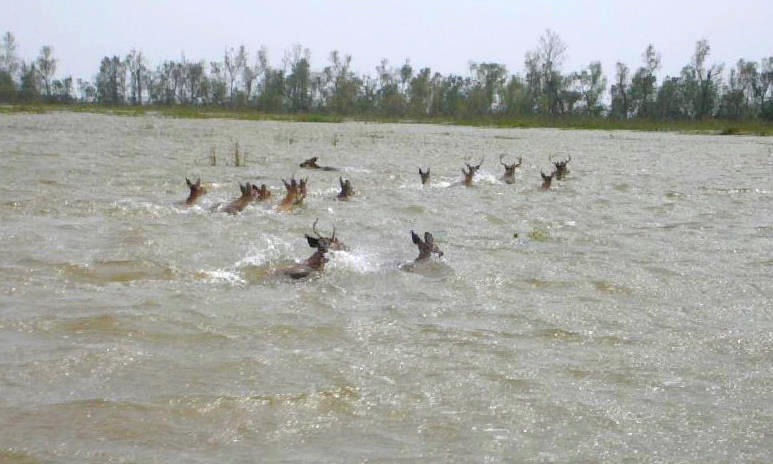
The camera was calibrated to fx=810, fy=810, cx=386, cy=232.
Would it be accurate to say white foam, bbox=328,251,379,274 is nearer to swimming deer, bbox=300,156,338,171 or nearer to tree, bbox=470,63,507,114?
swimming deer, bbox=300,156,338,171

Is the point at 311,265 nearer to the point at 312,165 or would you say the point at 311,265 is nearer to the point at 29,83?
the point at 312,165

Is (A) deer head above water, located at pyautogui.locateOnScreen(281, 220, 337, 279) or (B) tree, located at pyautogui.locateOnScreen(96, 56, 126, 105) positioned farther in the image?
(B) tree, located at pyautogui.locateOnScreen(96, 56, 126, 105)

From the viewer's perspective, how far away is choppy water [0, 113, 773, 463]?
4227 mm

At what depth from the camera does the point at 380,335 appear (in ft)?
19.8

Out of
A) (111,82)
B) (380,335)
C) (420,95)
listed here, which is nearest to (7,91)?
(111,82)

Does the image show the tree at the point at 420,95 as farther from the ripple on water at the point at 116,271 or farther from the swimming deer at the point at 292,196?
the ripple on water at the point at 116,271

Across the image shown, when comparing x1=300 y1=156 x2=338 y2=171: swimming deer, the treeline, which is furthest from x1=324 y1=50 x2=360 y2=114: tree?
x1=300 y1=156 x2=338 y2=171: swimming deer

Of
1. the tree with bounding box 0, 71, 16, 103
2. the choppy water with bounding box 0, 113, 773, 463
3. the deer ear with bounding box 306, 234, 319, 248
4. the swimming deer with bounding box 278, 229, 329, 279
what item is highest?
the tree with bounding box 0, 71, 16, 103

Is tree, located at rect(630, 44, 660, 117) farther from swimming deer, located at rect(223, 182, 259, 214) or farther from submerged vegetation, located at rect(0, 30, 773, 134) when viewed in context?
swimming deer, located at rect(223, 182, 259, 214)

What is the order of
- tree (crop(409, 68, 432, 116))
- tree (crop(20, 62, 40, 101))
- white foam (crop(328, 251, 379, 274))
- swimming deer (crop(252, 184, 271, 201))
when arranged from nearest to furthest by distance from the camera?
white foam (crop(328, 251, 379, 274)) → swimming deer (crop(252, 184, 271, 201)) → tree (crop(20, 62, 40, 101)) → tree (crop(409, 68, 432, 116))

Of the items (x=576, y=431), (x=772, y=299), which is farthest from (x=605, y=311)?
(x=576, y=431)

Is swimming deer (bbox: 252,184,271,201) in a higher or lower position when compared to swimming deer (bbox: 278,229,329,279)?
higher

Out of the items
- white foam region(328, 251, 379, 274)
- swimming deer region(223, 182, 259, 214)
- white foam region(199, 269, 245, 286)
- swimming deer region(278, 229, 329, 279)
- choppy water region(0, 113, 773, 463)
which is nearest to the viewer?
choppy water region(0, 113, 773, 463)

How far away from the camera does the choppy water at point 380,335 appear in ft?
13.9
